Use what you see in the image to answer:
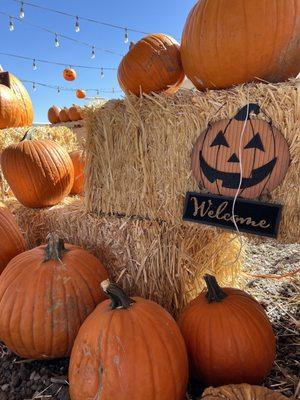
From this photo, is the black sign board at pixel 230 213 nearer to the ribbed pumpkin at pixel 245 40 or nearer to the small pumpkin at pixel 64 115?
the ribbed pumpkin at pixel 245 40

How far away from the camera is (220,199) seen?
5.89ft

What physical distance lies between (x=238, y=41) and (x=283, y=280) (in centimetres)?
216

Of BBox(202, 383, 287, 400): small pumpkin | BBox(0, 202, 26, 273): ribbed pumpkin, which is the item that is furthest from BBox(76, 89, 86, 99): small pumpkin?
BBox(202, 383, 287, 400): small pumpkin

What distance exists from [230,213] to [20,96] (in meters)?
3.77

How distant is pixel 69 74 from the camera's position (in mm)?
16000

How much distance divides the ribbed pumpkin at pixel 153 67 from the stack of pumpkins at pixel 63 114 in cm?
1034

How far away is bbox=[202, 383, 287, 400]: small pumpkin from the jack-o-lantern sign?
86 centimetres

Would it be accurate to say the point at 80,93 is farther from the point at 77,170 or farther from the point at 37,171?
the point at 37,171

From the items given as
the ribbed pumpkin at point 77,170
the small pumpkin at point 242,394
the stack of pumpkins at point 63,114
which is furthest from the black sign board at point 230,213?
the stack of pumpkins at point 63,114

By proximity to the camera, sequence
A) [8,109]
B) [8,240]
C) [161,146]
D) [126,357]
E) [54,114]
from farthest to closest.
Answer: [54,114] < [8,109] < [8,240] < [161,146] < [126,357]

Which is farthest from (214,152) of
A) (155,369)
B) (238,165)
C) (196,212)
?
(155,369)

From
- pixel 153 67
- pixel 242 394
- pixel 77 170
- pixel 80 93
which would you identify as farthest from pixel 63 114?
pixel 242 394

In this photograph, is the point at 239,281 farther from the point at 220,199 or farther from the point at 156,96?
the point at 156,96

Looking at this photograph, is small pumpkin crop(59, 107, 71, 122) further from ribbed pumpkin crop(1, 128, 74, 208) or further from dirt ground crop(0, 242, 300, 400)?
dirt ground crop(0, 242, 300, 400)
